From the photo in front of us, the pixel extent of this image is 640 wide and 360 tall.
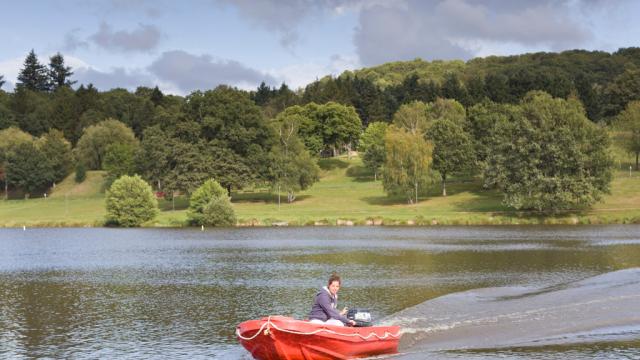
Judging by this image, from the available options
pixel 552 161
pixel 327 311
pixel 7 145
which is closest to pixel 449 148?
pixel 552 161

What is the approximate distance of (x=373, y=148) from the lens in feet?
454

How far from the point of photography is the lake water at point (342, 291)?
27031mm

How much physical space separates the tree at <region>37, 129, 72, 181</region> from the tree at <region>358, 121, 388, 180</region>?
61.5 m

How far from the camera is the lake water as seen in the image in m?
27.0

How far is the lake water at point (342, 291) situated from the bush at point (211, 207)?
1796cm

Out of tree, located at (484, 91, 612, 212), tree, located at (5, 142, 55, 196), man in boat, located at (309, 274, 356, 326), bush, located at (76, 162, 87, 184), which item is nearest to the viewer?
man in boat, located at (309, 274, 356, 326)

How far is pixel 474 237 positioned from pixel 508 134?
28890 mm

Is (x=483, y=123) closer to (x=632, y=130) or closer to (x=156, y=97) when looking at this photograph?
(x=632, y=130)

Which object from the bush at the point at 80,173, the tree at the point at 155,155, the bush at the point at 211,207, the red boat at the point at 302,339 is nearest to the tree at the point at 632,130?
the bush at the point at 211,207

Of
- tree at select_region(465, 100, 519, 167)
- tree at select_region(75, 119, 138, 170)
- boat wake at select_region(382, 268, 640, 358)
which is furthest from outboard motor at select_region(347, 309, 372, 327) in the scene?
tree at select_region(75, 119, 138, 170)

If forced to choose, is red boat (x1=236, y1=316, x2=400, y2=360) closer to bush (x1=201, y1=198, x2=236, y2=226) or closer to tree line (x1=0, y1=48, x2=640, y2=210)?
tree line (x1=0, y1=48, x2=640, y2=210)

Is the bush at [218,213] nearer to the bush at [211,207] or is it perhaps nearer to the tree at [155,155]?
the bush at [211,207]

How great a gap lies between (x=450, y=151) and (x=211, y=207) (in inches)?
1631

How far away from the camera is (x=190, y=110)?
125500mm
